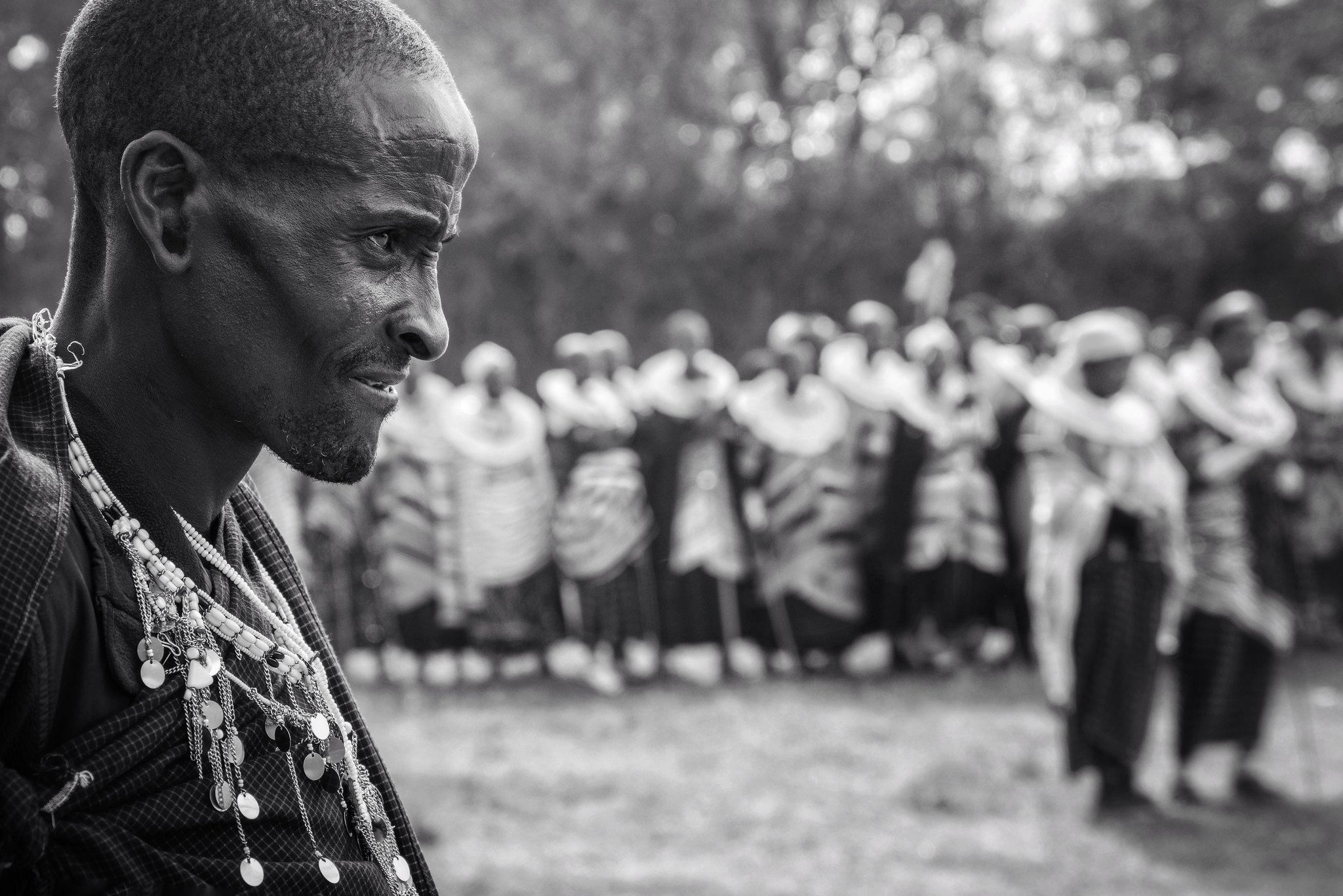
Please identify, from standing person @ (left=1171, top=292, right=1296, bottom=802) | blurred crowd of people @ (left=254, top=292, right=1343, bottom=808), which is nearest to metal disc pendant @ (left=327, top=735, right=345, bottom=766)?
standing person @ (left=1171, top=292, right=1296, bottom=802)

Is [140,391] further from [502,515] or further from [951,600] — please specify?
[951,600]

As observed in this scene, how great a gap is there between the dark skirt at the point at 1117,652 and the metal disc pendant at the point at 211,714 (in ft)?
16.1

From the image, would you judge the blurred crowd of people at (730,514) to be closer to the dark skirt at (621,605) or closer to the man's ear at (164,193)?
the dark skirt at (621,605)

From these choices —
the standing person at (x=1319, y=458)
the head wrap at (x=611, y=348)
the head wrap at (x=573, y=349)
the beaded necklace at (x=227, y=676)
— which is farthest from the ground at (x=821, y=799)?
the beaded necklace at (x=227, y=676)

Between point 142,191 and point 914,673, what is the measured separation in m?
7.89

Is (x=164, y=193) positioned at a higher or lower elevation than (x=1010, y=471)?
higher

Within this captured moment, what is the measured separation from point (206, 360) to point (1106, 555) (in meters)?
4.92

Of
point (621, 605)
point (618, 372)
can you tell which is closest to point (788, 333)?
point (618, 372)

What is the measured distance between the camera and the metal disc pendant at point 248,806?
43.2 inches

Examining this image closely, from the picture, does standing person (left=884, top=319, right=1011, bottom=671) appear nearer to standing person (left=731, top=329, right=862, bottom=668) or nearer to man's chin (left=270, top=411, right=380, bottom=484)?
standing person (left=731, top=329, right=862, bottom=668)

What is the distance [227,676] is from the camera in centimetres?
115

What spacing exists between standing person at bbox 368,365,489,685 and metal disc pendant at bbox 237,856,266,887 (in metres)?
7.89

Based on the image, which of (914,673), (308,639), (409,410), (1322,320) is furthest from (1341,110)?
(308,639)

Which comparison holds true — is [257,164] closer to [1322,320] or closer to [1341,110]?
[1322,320]
